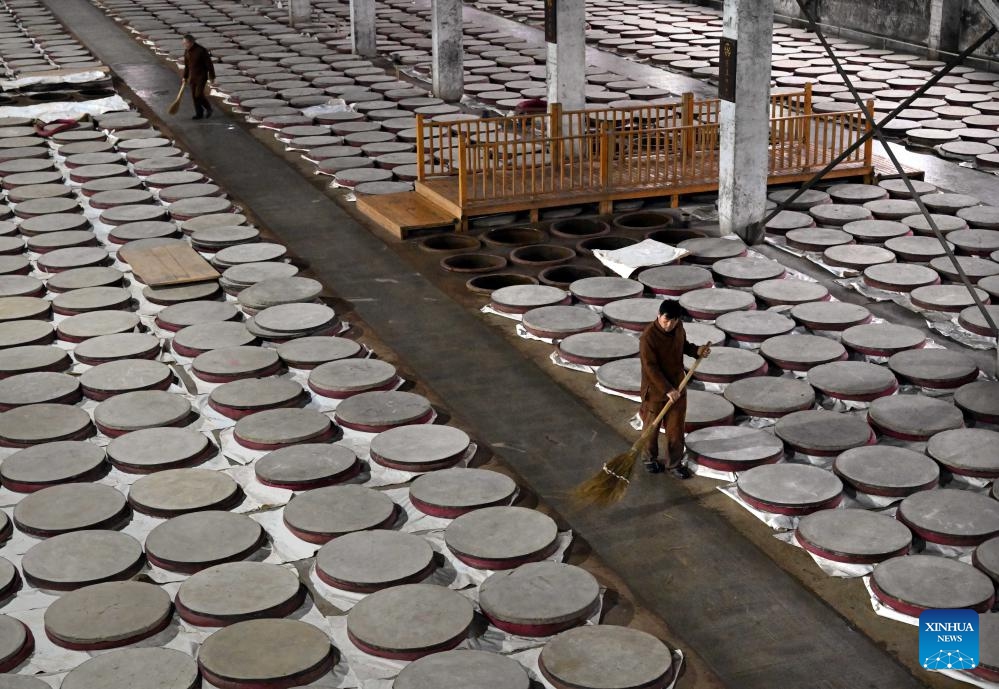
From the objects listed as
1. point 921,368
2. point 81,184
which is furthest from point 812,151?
point 81,184

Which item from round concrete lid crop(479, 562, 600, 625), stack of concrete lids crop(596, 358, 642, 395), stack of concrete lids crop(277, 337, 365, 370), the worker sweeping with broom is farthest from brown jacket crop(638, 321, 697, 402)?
stack of concrete lids crop(277, 337, 365, 370)

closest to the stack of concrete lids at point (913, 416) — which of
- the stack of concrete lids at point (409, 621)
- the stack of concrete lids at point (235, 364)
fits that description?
the stack of concrete lids at point (409, 621)

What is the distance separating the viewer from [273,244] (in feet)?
51.5

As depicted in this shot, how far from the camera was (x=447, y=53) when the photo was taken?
79.7ft

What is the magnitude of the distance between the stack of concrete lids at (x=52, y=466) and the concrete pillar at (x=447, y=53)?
15.1 m

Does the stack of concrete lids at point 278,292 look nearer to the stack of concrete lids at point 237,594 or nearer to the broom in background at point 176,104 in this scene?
the stack of concrete lids at point 237,594

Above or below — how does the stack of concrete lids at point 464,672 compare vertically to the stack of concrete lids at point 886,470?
below

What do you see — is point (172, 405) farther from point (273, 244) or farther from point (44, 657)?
point (273, 244)

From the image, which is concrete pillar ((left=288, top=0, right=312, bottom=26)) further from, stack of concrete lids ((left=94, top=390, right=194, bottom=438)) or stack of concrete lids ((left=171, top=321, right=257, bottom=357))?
stack of concrete lids ((left=94, top=390, right=194, bottom=438))

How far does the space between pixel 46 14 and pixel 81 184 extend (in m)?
21.6

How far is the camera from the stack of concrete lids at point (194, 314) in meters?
13.3

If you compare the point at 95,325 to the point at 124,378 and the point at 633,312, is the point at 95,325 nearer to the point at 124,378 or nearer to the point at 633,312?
the point at 124,378

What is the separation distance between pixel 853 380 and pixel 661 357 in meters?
2.59

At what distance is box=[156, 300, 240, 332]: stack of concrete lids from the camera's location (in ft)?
43.6
